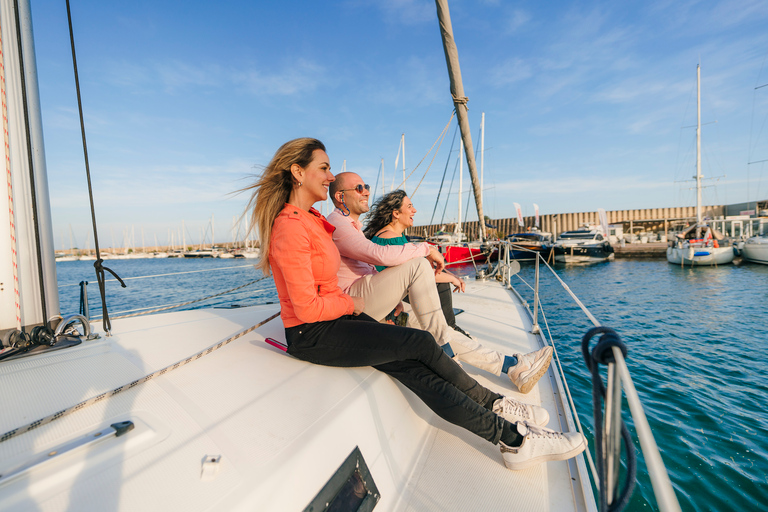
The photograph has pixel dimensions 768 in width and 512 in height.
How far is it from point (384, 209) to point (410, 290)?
939mm

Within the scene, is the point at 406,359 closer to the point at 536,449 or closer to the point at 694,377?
the point at 536,449

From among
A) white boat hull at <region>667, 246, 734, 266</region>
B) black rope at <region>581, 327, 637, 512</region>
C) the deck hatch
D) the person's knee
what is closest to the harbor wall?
white boat hull at <region>667, 246, 734, 266</region>

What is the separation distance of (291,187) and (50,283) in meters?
1.42

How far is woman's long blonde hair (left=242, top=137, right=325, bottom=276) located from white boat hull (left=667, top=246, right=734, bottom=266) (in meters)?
22.9

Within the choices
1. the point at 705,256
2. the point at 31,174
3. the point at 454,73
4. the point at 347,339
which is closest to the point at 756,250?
the point at 705,256

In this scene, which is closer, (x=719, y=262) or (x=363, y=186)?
(x=363, y=186)

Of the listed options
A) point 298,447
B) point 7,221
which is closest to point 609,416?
point 298,447

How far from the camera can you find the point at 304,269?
1.60 m

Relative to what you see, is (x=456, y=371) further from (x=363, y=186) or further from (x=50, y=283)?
(x=50, y=283)

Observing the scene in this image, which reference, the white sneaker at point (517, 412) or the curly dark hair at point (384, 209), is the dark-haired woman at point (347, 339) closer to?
the white sneaker at point (517, 412)

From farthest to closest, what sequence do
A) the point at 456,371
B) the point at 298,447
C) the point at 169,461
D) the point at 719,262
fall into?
the point at 719,262, the point at 456,371, the point at 298,447, the point at 169,461

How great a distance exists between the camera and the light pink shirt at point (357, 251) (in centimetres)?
216

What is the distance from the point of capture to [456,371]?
1683 mm

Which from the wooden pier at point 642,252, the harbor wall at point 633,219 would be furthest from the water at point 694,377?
the harbor wall at point 633,219
